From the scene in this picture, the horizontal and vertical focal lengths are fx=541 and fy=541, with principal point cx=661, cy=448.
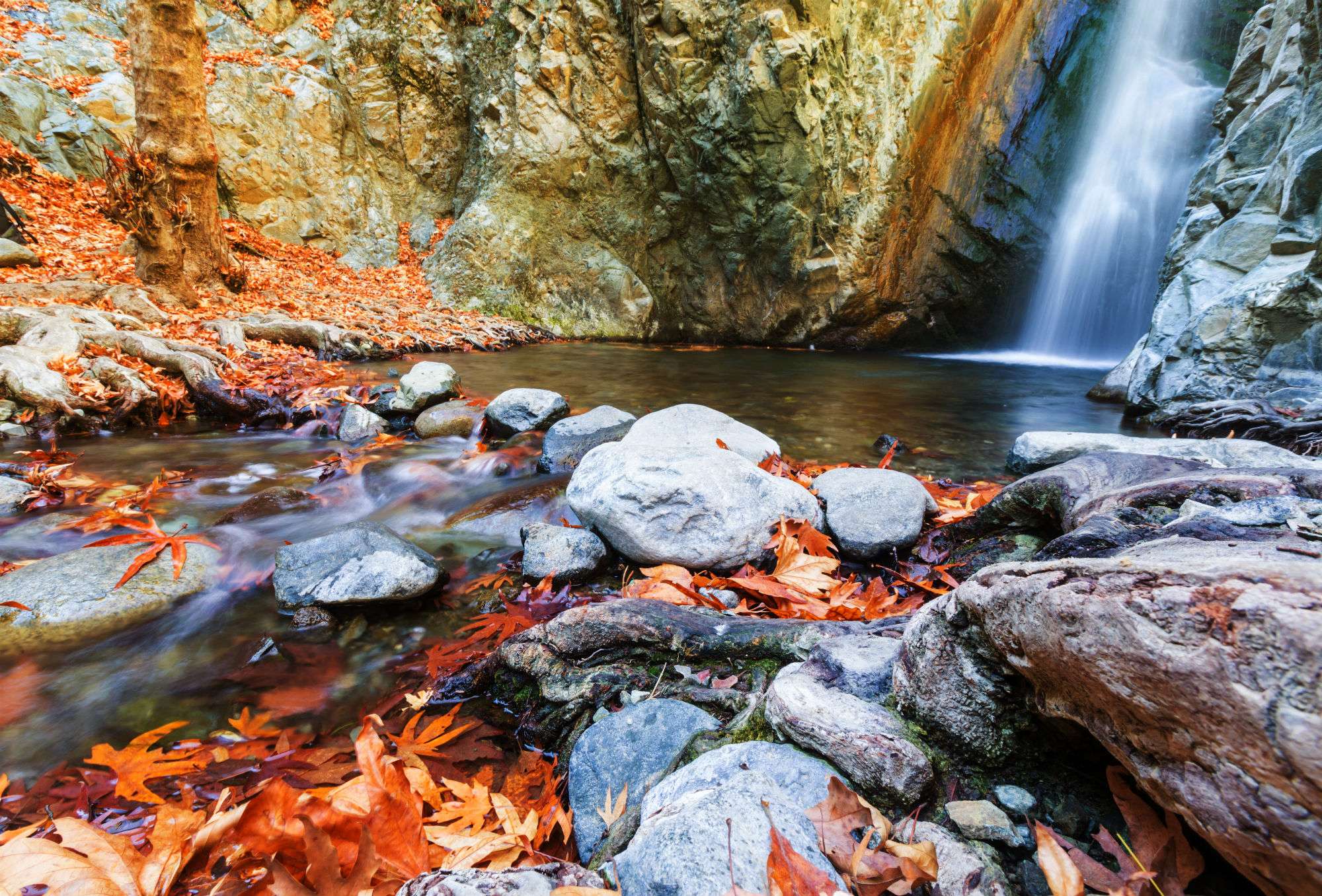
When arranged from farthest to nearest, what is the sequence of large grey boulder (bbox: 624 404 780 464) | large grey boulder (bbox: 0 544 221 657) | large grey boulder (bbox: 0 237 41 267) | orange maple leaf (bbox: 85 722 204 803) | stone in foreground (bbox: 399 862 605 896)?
large grey boulder (bbox: 0 237 41 267) < large grey boulder (bbox: 624 404 780 464) < large grey boulder (bbox: 0 544 221 657) < orange maple leaf (bbox: 85 722 204 803) < stone in foreground (bbox: 399 862 605 896)

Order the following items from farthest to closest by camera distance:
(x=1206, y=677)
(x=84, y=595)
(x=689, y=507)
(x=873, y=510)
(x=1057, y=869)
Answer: (x=873, y=510) → (x=689, y=507) → (x=84, y=595) → (x=1057, y=869) → (x=1206, y=677)

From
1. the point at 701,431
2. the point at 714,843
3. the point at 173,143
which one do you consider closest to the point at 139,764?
the point at 714,843

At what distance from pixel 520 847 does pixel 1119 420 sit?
761cm

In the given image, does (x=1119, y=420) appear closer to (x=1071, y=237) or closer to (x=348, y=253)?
(x=1071, y=237)

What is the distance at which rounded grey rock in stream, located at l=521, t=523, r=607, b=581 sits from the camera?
2.81 metres

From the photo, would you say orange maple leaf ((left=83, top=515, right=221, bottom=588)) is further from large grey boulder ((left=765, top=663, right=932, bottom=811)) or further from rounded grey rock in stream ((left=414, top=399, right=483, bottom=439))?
large grey boulder ((left=765, top=663, right=932, bottom=811))

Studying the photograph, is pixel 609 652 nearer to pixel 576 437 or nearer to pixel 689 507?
pixel 689 507

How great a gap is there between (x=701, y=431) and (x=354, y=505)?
2.56 metres

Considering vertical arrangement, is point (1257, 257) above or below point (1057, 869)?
above

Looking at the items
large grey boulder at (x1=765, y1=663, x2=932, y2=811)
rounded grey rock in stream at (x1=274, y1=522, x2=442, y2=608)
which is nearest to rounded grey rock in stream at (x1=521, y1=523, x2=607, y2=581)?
rounded grey rock in stream at (x1=274, y1=522, x2=442, y2=608)

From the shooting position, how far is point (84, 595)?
2.45 meters

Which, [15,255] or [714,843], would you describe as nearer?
[714,843]

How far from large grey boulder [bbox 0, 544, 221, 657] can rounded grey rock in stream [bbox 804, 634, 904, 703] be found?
298 cm

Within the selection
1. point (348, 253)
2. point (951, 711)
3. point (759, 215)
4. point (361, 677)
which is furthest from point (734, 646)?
point (348, 253)
